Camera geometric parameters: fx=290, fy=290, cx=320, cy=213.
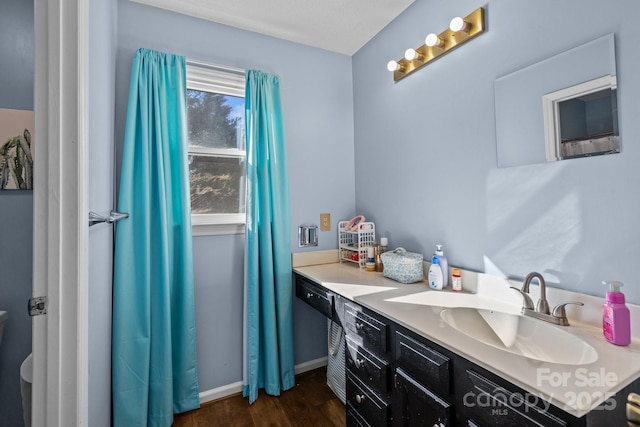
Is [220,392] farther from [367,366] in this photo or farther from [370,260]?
[370,260]

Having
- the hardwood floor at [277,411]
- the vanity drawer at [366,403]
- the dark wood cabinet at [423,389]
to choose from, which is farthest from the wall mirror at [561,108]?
the hardwood floor at [277,411]

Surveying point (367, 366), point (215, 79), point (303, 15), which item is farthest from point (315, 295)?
point (303, 15)

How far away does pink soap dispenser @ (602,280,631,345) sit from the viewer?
87 centimetres

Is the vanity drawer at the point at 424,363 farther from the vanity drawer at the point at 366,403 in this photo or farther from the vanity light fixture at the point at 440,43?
the vanity light fixture at the point at 440,43

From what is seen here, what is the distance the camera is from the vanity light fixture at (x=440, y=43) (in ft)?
4.56

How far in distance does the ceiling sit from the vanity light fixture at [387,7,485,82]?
1.11 ft

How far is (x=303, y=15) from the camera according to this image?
6.11 ft

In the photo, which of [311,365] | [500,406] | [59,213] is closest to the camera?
[500,406]

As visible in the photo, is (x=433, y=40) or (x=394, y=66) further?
(x=394, y=66)

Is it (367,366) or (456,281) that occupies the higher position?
(456,281)

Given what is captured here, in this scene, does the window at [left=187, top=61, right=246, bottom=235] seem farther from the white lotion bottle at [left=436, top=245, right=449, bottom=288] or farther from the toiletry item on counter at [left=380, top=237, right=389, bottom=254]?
the white lotion bottle at [left=436, top=245, right=449, bottom=288]

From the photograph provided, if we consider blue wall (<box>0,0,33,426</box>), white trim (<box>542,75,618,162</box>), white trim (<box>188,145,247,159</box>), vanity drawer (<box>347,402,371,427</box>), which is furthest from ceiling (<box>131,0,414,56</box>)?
vanity drawer (<box>347,402,371,427</box>)

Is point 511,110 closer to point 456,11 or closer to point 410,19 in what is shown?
point 456,11

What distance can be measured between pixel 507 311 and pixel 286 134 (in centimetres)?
168
